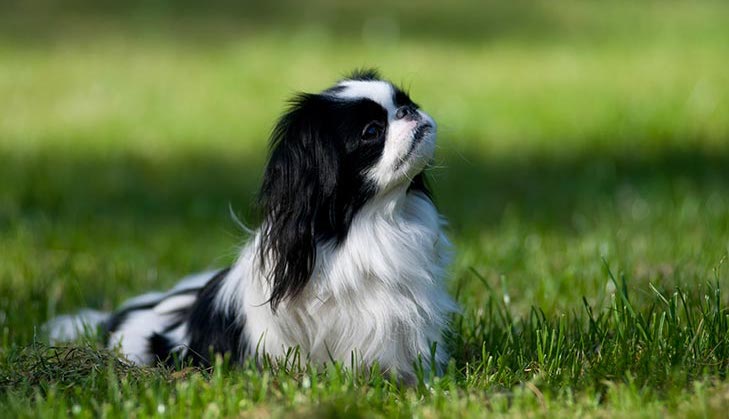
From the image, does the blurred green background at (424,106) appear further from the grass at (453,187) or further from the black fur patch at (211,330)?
the black fur patch at (211,330)

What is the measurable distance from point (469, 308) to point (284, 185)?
4.24 feet

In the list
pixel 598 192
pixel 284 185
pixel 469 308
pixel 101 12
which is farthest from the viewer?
pixel 101 12

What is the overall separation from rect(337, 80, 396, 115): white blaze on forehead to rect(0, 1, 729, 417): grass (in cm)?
89

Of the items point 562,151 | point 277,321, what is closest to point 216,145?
point 562,151

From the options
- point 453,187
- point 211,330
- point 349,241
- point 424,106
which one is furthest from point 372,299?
point 424,106

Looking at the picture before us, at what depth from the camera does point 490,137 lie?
31.0ft

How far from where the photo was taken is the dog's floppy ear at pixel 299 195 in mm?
3750

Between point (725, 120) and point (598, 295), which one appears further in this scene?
point (725, 120)

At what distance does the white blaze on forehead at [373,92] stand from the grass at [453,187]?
0.89 m

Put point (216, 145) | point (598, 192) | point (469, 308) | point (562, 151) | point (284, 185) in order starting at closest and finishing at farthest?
point (284, 185) → point (469, 308) → point (598, 192) → point (562, 151) → point (216, 145)

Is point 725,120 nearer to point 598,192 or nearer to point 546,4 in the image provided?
point 598,192

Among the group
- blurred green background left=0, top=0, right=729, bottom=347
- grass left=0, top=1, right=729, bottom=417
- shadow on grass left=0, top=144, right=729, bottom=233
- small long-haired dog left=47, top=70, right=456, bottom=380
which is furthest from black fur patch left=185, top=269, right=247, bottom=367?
shadow on grass left=0, top=144, right=729, bottom=233

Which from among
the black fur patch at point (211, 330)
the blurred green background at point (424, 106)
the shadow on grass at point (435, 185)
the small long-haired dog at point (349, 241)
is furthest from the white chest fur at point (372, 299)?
the shadow on grass at point (435, 185)

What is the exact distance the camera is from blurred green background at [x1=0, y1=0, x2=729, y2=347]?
18.7 ft
